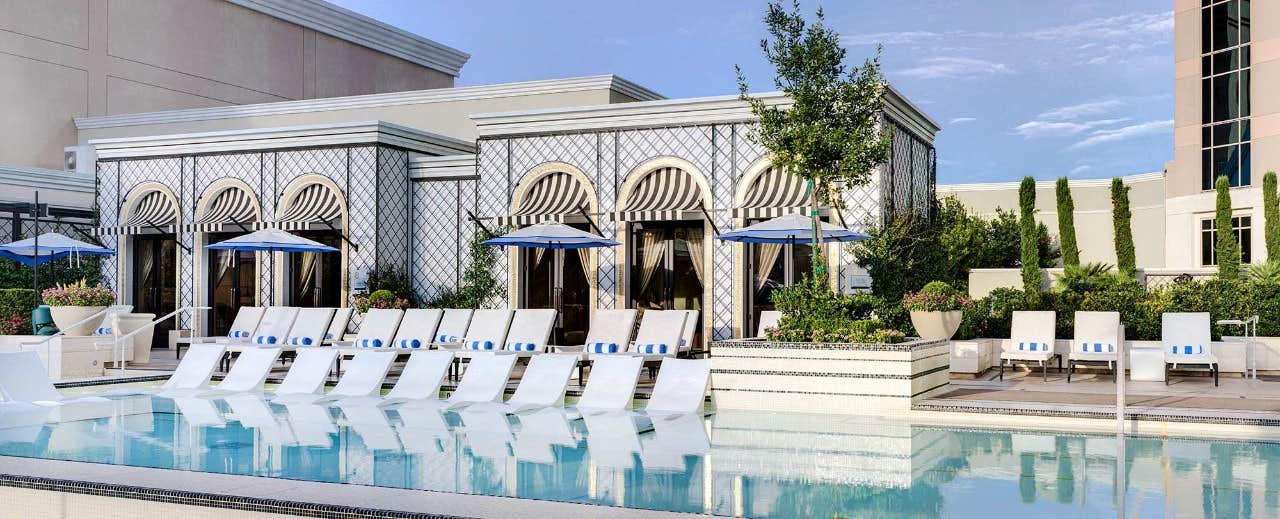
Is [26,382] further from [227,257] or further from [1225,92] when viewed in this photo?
[1225,92]

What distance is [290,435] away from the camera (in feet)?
28.1

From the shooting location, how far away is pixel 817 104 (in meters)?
10.9

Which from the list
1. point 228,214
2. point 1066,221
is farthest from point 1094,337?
point 1066,221

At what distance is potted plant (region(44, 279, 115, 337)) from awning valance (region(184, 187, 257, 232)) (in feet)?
12.8

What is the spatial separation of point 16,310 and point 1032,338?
1464 centimetres

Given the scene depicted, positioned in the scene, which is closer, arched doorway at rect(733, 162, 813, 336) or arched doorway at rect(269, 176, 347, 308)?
arched doorway at rect(733, 162, 813, 336)

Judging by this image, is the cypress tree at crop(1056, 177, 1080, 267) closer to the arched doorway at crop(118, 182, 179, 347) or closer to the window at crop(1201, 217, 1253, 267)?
the window at crop(1201, 217, 1253, 267)

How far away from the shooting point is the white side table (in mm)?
11703

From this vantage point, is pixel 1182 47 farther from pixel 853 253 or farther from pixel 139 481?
pixel 139 481

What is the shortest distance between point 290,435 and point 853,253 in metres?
8.63

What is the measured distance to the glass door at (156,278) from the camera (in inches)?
769

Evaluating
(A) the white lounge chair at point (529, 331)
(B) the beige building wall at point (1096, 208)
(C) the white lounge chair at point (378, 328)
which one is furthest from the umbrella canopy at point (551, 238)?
(B) the beige building wall at point (1096, 208)

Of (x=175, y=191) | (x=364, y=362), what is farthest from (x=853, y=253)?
(x=175, y=191)

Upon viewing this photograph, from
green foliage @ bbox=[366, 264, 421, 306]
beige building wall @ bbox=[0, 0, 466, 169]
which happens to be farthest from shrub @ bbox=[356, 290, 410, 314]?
beige building wall @ bbox=[0, 0, 466, 169]
